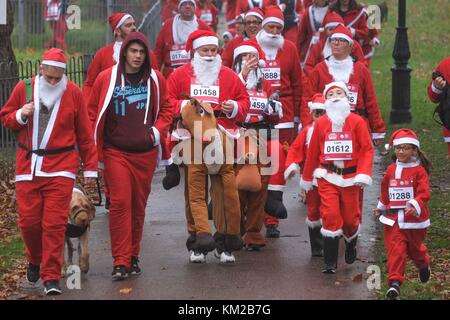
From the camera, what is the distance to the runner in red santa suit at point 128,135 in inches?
430

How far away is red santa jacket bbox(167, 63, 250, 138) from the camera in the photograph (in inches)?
460

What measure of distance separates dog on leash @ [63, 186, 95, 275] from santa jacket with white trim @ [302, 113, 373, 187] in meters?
1.93

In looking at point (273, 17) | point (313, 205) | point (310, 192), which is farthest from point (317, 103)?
point (273, 17)

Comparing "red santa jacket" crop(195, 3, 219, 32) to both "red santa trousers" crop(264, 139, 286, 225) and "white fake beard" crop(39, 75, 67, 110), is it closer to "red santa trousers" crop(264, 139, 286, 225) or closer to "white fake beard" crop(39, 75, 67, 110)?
"red santa trousers" crop(264, 139, 286, 225)

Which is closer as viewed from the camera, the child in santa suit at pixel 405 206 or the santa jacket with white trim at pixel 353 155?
the child in santa suit at pixel 405 206

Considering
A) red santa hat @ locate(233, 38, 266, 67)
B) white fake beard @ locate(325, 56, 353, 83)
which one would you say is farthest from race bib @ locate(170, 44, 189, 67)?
white fake beard @ locate(325, 56, 353, 83)

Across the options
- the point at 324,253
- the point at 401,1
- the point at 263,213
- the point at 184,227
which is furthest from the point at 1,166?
the point at 401,1

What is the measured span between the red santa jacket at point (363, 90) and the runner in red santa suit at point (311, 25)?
4.44 m

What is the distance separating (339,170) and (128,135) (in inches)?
70.7

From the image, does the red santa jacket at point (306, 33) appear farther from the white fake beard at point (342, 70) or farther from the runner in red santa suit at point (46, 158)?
the runner in red santa suit at point (46, 158)

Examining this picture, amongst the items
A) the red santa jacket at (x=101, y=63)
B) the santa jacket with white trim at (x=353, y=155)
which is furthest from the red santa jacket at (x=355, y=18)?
the santa jacket with white trim at (x=353, y=155)
